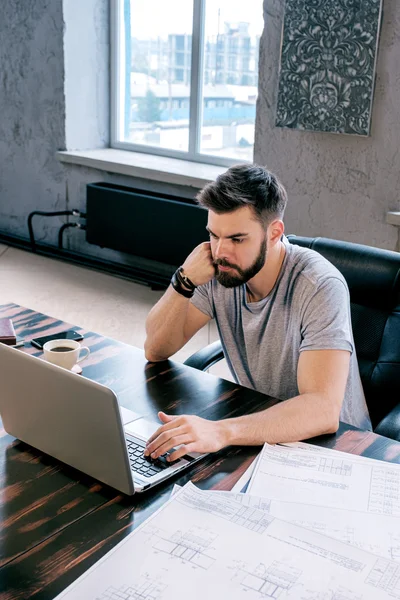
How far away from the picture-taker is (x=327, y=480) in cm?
127

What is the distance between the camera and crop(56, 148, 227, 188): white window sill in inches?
164

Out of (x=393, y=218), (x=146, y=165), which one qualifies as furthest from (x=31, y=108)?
(x=393, y=218)

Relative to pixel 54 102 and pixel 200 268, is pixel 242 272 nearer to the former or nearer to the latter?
pixel 200 268

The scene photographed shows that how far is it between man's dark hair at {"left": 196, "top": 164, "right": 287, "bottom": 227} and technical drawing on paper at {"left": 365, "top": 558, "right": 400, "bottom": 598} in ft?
2.93

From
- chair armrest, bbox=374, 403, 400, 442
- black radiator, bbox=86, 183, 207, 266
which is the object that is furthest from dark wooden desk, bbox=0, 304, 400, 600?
black radiator, bbox=86, 183, 207, 266

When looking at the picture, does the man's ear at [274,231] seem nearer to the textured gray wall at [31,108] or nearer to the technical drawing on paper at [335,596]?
the technical drawing on paper at [335,596]

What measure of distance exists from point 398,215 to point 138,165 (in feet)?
5.93

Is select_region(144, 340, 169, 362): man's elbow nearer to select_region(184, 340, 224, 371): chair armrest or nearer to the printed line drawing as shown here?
select_region(184, 340, 224, 371): chair armrest

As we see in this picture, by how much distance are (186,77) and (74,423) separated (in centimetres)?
365

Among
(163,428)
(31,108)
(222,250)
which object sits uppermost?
(31,108)

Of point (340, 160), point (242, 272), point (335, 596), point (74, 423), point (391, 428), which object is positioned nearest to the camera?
point (335, 596)

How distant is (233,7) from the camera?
13.6 feet

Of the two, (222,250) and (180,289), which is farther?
(180,289)

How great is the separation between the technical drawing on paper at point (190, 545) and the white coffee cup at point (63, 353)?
0.62 metres
